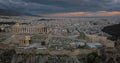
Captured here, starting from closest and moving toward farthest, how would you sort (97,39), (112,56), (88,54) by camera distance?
1. (112,56)
2. (88,54)
3. (97,39)

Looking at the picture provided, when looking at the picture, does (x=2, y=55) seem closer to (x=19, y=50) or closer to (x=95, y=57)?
(x=19, y=50)

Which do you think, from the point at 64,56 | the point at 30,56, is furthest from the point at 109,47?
the point at 30,56

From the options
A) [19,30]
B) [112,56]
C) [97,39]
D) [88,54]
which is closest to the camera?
[112,56]

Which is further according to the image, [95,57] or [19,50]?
[19,50]

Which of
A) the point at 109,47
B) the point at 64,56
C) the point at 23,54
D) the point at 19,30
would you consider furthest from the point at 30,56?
the point at 19,30

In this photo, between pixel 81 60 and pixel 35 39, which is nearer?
pixel 81 60

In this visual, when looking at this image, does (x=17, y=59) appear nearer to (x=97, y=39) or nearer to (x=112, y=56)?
(x=112, y=56)

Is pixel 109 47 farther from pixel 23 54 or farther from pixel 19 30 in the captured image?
pixel 19 30

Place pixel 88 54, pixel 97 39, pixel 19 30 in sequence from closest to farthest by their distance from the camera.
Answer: pixel 88 54 < pixel 97 39 < pixel 19 30
